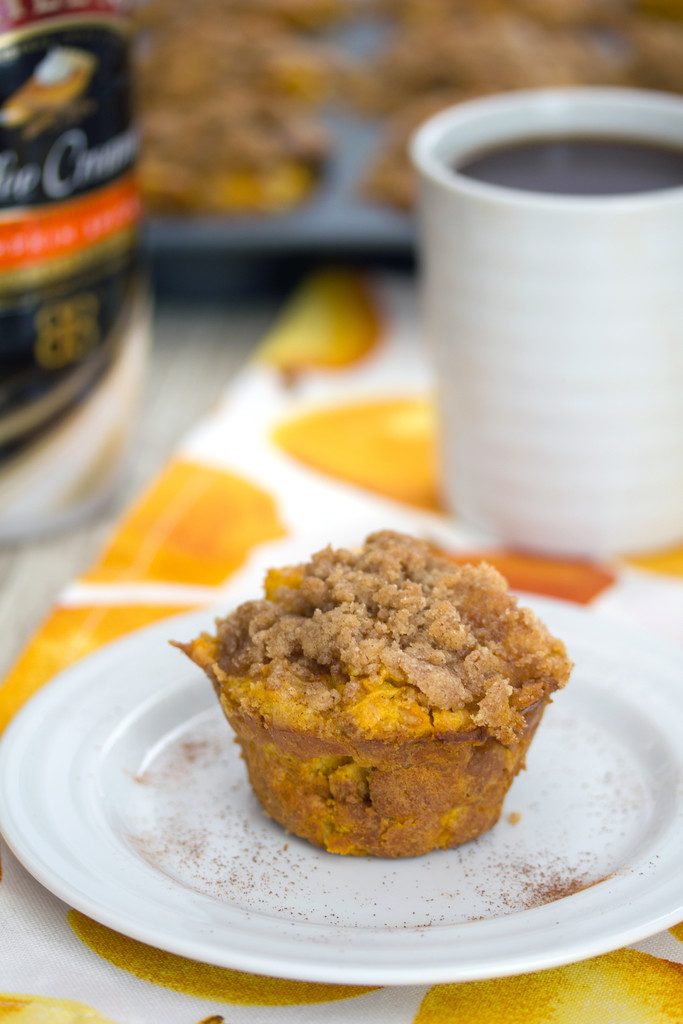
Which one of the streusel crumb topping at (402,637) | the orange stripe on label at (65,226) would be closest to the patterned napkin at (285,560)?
the streusel crumb topping at (402,637)

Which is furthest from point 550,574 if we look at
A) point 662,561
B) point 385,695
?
point 385,695

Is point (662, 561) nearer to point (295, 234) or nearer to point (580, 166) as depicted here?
point (580, 166)

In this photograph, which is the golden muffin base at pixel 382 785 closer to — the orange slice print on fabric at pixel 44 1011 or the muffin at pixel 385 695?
the muffin at pixel 385 695

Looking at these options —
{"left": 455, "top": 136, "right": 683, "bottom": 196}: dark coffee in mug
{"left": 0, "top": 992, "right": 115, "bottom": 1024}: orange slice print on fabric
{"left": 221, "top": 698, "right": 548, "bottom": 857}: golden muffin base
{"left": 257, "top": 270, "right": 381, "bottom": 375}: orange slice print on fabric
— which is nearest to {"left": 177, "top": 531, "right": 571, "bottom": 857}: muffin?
{"left": 221, "top": 698, "right": 548, "bottom": 857}: golden muffin base

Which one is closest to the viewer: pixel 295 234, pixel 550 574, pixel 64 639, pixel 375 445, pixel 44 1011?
pixel 44 1011

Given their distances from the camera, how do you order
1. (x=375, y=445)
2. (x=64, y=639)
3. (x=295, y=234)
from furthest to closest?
(x=295, y=234)
(x=375, y=445)
(x=64, y=639)

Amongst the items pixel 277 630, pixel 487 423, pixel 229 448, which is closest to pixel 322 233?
pixel 229 448
